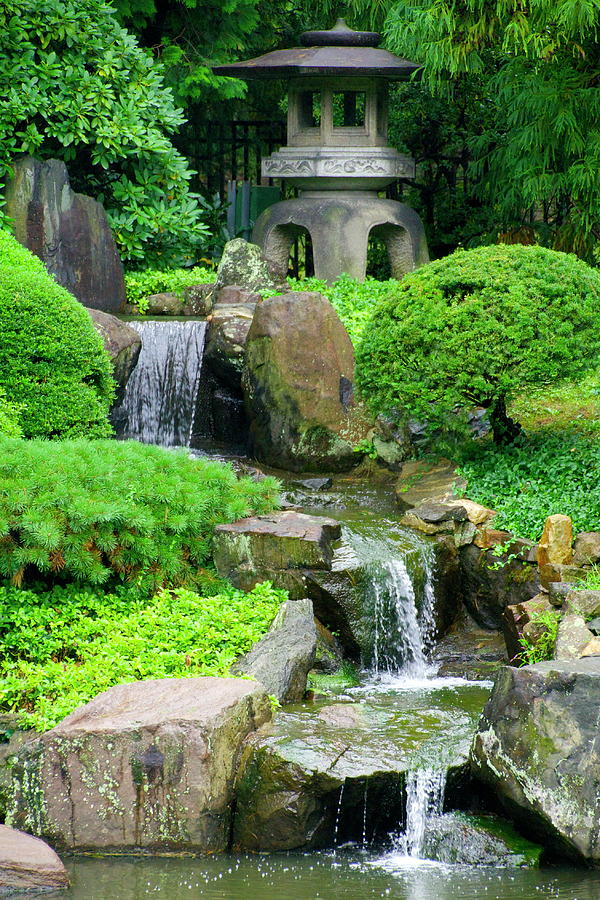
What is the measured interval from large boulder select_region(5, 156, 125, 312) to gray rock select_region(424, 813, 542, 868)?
9.02 meters

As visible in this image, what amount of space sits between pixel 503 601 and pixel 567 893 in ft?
10.8

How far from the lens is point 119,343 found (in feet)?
35.2

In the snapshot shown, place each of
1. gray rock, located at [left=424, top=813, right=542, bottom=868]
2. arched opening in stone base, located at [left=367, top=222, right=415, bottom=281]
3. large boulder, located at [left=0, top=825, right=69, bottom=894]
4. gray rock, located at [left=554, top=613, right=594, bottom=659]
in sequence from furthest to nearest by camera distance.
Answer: arched opening in stone base, located at [left=367, top=222, right=415, bottom=281], gray rock, located at [left=554, top=613, right=594, bottom=659], gray rock, located at [left=424, top=813, right=542, bottom=868], large boulder, located at [left=0, top=825, right=69, bottom=894]

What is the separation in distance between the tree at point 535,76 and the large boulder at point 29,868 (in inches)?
404

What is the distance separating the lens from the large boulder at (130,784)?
5410 mm

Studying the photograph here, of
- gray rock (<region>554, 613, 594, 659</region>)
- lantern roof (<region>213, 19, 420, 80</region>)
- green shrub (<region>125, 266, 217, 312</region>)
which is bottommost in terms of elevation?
gray rock (<region>554, 613, 594, 659</region>)

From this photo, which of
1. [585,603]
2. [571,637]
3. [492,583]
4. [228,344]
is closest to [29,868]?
[571,637]

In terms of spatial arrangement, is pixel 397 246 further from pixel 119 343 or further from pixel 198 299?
pixel 119 343

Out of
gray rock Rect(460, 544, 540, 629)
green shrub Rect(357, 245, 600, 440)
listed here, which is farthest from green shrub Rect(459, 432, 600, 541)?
green shrub Rect(357, 245, 600, 440)

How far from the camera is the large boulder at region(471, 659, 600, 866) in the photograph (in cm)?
513

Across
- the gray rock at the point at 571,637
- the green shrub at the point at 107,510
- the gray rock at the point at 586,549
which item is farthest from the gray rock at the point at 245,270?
the gray rock at the point at 571,637

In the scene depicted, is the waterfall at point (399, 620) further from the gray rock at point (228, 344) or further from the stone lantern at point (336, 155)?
the stone lantern at point (336, 155)

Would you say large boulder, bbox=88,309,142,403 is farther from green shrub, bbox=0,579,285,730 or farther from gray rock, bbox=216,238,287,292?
green shrub, bbox=0,579,285,730

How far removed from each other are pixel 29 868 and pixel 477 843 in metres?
2.13
